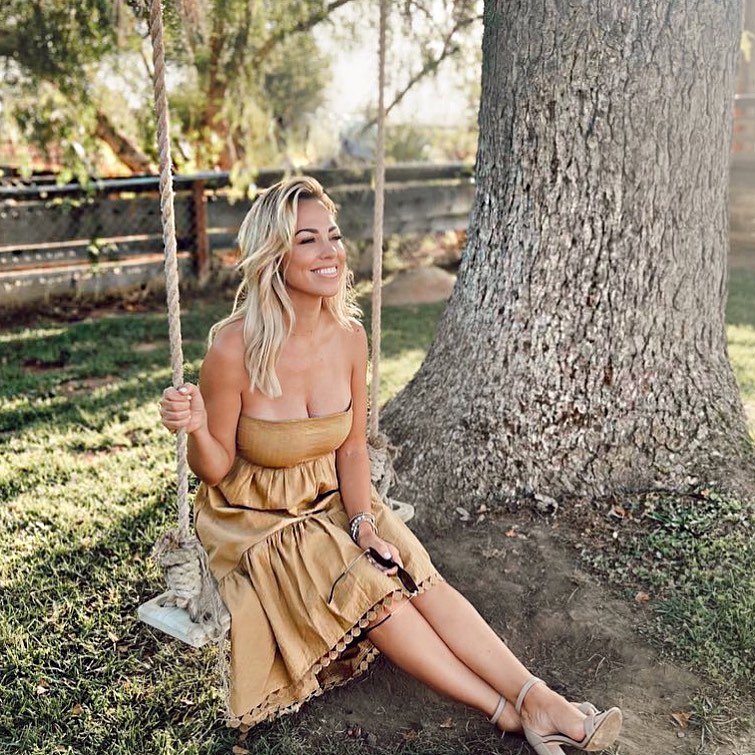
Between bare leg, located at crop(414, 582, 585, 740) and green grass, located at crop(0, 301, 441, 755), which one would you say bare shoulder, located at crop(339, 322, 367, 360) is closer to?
bare leg, located at crop(414, 582, 585, 740)

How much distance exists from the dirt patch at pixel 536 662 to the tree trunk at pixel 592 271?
9.5 inches

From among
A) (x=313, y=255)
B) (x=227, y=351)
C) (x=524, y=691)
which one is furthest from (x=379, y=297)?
(x=524, y=691)

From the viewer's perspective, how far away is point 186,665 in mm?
2506

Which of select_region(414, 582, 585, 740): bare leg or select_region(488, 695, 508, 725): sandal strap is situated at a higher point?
select_region(414, 582, 585, 740): bare leg

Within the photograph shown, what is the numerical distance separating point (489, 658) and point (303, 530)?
0.58 m

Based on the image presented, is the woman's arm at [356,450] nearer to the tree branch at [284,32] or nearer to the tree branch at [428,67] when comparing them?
the tree branch at [428,67]

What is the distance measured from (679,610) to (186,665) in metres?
1.50

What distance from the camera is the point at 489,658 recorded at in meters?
2.19

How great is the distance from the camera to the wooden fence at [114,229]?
6781 mm

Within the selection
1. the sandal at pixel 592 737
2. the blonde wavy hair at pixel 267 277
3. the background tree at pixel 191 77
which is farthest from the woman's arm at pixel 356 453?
the background tree at pixel 191 77

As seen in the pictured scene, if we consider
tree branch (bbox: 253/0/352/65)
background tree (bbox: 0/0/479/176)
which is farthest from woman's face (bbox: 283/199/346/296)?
tree branch (bbox: 253/0/352/65)

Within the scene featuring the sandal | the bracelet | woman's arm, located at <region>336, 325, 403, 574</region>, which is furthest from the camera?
woman's arm, located at <region>336, 325, 403, 574</region>

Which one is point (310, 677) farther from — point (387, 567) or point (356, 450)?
point (356, 450)

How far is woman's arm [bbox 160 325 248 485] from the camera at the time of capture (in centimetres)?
222
